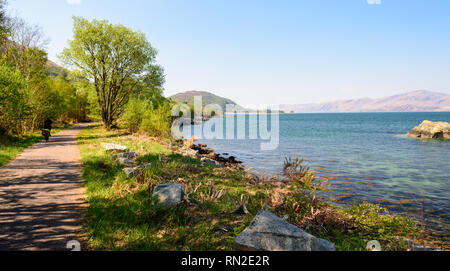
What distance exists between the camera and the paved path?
5152 millimetres

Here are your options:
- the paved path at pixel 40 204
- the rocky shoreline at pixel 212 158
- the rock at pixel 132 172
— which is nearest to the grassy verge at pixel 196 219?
the rock at pixel 132 172

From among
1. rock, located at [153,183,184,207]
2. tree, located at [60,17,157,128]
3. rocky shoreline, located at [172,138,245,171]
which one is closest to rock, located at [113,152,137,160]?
rocky shoreline, located at [172,138,245,171]

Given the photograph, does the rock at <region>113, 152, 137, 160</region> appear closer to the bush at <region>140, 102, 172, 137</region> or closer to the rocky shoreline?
the rocky shoreline

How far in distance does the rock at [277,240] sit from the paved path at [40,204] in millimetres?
3836

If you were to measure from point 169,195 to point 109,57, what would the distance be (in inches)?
1156

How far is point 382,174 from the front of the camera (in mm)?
17891

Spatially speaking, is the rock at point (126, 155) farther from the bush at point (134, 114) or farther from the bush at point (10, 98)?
the bush at point (134, 114)

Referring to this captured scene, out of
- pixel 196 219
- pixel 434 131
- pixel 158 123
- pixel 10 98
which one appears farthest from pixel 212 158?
pixel 434 131

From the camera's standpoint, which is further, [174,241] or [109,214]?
[109,214]

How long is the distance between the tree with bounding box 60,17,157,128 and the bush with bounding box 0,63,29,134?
35.0ft

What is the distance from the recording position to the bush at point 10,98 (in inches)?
702
